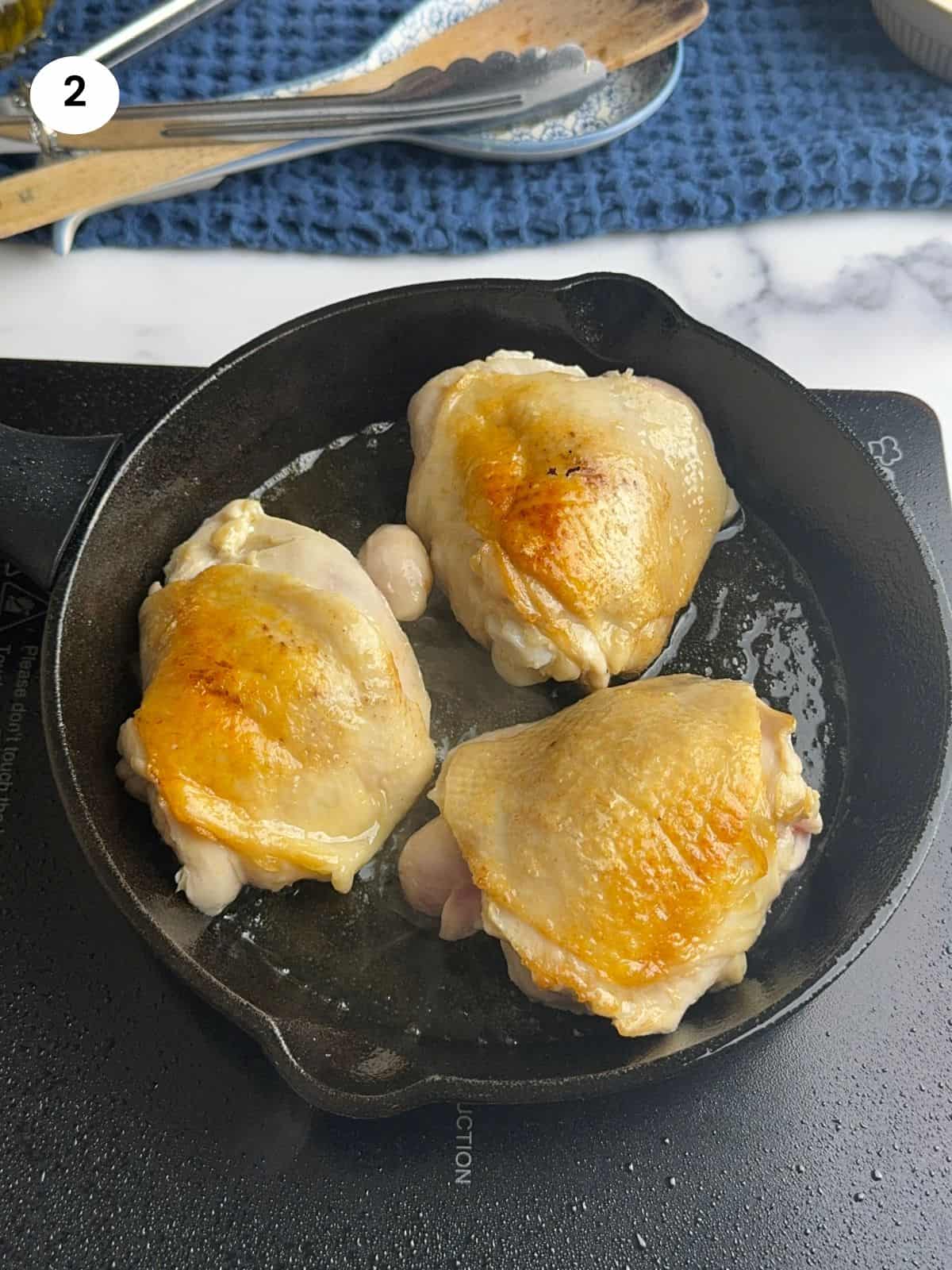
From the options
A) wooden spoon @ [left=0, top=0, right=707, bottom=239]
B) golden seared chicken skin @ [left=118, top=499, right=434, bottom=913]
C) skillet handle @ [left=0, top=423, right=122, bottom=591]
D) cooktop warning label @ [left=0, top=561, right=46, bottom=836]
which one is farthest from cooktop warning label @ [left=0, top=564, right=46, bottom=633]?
wooden spoon @ [left=0, top=0, right=707, bottom=239]

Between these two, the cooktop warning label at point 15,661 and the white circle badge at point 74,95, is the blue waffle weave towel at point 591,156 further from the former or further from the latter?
the cooktop warning label at point 15,661

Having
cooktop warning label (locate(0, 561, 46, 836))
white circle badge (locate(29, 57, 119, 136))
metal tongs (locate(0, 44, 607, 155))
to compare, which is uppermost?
white circle badge (locate(29, 57, 119, 136))

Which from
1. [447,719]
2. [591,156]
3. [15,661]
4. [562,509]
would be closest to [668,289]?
[591,156]

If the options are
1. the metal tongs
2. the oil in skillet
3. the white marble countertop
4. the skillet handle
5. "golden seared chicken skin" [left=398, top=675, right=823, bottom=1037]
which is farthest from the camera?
the white marble countertop

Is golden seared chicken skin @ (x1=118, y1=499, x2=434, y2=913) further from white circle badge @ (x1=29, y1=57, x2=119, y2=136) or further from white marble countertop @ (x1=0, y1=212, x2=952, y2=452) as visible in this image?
white circle badge @ (x1=29, y1=57, x2=119, y2=136)

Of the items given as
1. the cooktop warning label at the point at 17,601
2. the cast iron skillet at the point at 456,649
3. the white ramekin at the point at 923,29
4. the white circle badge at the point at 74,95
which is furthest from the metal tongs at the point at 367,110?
the cooktop warning label at the point at 17,601

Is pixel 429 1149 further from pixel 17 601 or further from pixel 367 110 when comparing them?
pixel 367 110

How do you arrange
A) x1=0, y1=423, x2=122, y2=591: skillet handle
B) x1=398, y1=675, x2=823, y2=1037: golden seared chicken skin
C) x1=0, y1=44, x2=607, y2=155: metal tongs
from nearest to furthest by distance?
x1=398, y1=675, x2=823, y2=1037: golden seared chicken skin, x1=0, y1=423, x2=122, y2=591: skillet handle, x1=0, y1=44, x2=607, y2=155: metal tongs

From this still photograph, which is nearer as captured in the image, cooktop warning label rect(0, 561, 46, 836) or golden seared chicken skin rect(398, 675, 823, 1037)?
golden seared chicken skin rect(398, 675, 823, 1037)

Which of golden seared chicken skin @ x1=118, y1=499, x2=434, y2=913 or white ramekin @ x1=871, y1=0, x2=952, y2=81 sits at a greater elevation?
white ramekin @ x1=871, y1=0, x2=952, y2=81
